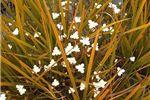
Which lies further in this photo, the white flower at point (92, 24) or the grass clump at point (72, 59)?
the white flower at point (92, 24)

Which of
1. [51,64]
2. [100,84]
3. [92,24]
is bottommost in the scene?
[100,84]

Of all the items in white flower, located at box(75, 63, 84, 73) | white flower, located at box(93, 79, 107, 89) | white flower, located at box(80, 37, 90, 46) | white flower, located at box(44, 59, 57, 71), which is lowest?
white flower, located at box(93, 79, 107, 89)

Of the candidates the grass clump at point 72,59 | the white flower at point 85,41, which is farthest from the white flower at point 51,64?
the white flower at point 85,41

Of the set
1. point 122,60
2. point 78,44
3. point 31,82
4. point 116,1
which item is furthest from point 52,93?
point 116,1

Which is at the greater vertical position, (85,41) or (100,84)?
(85,41)

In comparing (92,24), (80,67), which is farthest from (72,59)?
(92,24)

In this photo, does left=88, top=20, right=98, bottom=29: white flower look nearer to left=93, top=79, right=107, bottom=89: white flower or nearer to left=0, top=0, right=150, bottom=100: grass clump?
left=0, top=0, right=150, bottom=100: grass clump

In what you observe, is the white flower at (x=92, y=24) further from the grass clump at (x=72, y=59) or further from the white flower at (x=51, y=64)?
the white flower at (x=51, y=64)

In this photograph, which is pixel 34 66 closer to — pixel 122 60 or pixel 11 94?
pixel 11 94

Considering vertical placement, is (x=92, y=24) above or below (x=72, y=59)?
above

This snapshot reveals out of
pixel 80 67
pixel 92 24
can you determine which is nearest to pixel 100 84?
pixel 80 67

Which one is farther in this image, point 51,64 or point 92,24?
point 92,24

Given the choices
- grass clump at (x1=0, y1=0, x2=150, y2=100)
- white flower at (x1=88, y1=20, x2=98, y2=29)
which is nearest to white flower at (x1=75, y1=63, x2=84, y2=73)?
grass clump at (x1=0, y1=0, x2=150, y2=100)

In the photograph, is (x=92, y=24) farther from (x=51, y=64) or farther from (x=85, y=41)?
(x=51, y=64)
